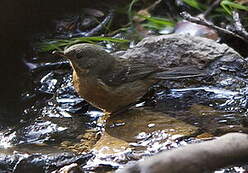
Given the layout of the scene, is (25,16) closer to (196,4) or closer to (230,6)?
(230,6)

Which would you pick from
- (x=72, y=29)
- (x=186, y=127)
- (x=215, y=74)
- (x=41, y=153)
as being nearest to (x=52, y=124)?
(x=41, y=153)

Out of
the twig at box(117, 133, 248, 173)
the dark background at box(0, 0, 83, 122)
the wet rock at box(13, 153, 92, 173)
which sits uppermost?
the dark background at box(0, 0, 83, 122)

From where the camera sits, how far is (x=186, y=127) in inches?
160

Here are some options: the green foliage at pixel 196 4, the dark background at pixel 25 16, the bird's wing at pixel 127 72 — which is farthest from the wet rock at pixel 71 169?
the green foliage at pixel 196 4

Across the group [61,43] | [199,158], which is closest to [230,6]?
[61,43]

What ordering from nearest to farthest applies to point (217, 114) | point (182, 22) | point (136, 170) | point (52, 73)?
1. point (136, 170)
2. point (217, 114)
3. point (52, 73)
4. point (182, 22)

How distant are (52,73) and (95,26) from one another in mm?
1111

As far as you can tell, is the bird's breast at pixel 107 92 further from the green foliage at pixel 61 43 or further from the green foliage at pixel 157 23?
the green foliage at pixel 157 23

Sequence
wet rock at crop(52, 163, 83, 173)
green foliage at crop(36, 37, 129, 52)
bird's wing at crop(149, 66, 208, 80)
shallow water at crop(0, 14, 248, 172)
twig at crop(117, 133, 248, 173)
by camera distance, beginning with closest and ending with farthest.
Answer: twig at crop(117, 133, 248, 173), wet rock at crop(52, 163, 83, 173), shallow water at crop(0, 14, 248, 172), bird's wing at crop(149, 66, 208, 80), green foliage at crop(36, 37, 129, 52)

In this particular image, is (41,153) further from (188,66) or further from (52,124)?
(188,66)

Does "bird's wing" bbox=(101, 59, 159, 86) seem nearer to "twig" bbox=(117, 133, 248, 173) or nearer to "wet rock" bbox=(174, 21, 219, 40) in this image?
"wet rock" bbox=(174, 21, 219, 40)

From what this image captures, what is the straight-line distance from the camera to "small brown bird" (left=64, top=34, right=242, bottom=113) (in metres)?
4.68

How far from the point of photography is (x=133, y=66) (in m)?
4.88

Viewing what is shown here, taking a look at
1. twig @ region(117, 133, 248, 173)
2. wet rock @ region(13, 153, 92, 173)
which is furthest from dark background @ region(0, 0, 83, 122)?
wet rock @ region(13, 153, 92, 173)
